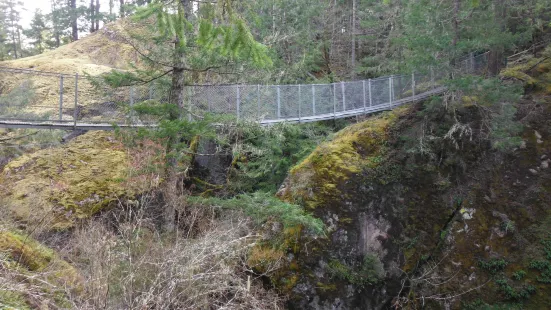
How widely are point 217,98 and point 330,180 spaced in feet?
12.0

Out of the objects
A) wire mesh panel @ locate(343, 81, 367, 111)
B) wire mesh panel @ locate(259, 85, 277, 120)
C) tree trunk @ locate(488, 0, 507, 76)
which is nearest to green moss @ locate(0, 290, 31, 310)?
wire mesh panel @ locate(259, 85, 277, 120)

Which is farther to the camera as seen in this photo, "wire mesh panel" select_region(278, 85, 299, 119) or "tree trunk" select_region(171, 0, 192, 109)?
"wire mesh panel" select_region(278, 85, 299, 119)

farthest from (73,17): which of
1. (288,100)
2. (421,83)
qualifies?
(421,83)

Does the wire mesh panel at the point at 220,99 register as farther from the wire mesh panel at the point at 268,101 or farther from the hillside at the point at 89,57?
the hillside at the point at 89,57

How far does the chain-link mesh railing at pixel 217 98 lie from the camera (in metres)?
7.83

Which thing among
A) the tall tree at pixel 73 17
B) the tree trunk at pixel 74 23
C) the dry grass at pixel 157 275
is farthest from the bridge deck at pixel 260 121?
the tree trunk at pixel 74 23

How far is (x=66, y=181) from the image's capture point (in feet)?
31.9

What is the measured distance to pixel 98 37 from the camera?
60.0 feet

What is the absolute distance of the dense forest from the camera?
22.4 feet

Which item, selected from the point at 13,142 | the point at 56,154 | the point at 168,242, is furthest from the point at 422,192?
the point at 13,142

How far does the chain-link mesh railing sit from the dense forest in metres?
0.11

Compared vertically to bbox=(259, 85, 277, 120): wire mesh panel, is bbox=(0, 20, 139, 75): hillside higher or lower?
higher

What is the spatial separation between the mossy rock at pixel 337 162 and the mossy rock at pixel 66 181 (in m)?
4.04

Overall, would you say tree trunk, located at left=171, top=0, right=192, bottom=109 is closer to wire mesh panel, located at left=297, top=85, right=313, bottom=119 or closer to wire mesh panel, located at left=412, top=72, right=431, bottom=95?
wire mesh panel, located at left=297, top=85, right=313, bottom=119
